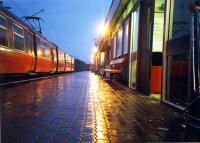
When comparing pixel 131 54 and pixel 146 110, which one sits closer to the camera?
pixel 146 110

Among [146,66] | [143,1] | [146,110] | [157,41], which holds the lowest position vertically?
[146,110]

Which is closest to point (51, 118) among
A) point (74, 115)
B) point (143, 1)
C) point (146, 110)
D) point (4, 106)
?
point (74, 115)

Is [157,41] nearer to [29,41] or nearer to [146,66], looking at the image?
[146,66]

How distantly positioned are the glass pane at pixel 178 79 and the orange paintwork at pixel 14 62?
268 inches

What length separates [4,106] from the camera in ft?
25.5

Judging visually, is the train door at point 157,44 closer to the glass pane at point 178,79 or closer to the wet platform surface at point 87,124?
the glass pane at point 178,79

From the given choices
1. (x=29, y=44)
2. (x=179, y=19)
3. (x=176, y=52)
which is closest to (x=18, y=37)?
(x=29, y=44)

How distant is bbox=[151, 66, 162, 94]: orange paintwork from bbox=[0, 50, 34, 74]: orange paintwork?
19.3 ft

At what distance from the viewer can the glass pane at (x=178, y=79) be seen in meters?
7.96

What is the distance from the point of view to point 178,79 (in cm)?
887

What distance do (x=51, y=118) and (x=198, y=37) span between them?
10.5 ft

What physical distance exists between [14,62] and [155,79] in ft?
21.8

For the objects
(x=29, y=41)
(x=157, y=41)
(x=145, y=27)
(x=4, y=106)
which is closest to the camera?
(x=4, y=106)

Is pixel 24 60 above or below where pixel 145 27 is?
below
